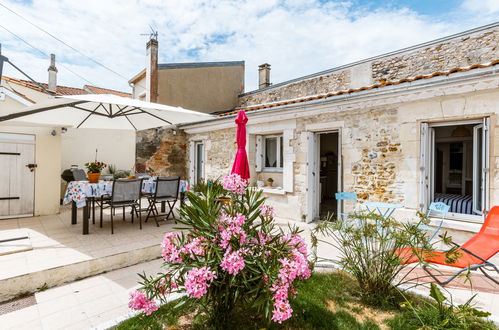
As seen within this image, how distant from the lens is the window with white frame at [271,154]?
7215 millimetres

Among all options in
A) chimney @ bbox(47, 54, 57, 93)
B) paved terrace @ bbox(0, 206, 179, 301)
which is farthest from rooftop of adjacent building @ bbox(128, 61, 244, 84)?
paved terrace @ bbox(0, 206, 179, 301)

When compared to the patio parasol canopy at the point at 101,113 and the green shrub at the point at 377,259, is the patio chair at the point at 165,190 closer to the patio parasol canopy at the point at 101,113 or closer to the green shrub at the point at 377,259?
the patio parasol canopy at the point at 101,113

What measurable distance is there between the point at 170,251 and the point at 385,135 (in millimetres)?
4510

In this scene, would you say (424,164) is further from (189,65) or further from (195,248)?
(189,65)

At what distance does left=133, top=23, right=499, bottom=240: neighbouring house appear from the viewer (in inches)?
157

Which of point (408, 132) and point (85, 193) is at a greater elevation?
point (408, 132)

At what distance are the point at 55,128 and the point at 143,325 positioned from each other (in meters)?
6.09

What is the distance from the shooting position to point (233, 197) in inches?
85.0

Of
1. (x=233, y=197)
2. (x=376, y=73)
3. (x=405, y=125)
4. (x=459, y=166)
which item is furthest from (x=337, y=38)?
(x=233, y=197)

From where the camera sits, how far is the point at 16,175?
19.4 feet

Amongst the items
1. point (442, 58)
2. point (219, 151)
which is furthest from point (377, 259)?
point (442, 58)

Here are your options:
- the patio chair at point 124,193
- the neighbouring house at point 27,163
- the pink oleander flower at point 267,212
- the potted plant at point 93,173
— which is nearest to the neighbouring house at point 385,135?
the pink oleander flower at point 267,212

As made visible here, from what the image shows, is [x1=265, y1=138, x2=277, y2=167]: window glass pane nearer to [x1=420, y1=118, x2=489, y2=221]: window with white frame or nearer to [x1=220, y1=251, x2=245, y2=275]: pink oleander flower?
[x1=420, y1=118, x2=489, y2=221]: window with white frame

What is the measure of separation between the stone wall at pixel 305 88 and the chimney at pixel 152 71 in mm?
4130
